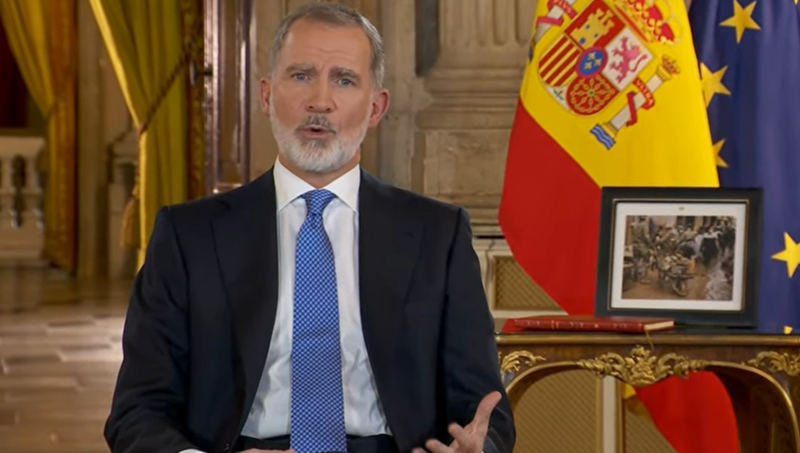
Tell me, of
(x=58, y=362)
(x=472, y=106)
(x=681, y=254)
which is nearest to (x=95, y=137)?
(x=58, y=362)

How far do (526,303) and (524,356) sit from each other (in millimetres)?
1727

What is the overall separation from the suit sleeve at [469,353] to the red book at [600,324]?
0.95 meters

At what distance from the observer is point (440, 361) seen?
253 cm

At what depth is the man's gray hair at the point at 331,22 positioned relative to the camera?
251cm

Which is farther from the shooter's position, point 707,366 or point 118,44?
point 118,44

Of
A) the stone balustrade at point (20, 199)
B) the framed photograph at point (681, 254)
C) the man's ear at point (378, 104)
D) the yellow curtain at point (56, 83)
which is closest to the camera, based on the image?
the man's ear at point (378, 104)

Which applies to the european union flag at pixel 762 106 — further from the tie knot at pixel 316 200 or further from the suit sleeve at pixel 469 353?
the tie knot at pixel 316 200

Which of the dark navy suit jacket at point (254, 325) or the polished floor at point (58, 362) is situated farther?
the polished floor at point (58, 362)

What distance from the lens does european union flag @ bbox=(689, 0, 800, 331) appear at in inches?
170

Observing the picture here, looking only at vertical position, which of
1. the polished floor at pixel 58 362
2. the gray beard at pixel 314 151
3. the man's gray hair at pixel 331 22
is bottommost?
the polished floor at pixel 58 362

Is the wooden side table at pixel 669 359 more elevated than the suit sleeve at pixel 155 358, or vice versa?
the suit sleeve at pixel 155 358

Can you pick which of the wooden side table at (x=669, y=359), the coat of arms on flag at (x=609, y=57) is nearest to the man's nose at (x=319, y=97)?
the wooden side table at (x=669, y=359)

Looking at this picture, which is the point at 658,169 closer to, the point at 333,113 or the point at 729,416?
the point at 729,416

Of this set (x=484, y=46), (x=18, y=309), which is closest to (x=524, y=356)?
(x=484, y=46)
